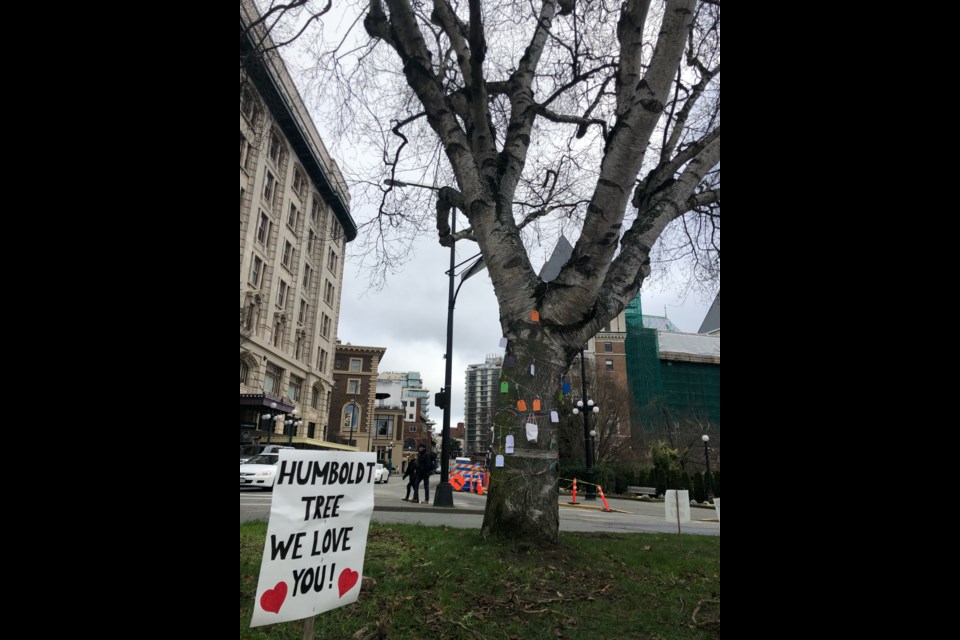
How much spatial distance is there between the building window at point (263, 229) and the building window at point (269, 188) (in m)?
1.25

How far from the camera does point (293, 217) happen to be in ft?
136

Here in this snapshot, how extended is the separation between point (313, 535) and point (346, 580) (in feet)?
1.20

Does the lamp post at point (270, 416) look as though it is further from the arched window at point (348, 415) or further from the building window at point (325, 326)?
the arched window at point (348, 415)

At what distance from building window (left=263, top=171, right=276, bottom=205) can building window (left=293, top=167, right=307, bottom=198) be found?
3.31 meters

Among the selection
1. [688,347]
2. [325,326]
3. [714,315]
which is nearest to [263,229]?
[325,326]

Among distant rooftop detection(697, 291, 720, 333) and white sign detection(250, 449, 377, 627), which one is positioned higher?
distant rooftop detection(697, 291, 720, 333)

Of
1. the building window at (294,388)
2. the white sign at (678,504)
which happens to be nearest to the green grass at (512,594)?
the white sign at (678,504)

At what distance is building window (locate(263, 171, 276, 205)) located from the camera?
36.6 meters

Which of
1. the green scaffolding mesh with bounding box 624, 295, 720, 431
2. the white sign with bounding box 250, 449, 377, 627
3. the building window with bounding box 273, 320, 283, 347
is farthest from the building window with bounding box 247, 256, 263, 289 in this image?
the white sign with bounding box 250, 449, 377, 627

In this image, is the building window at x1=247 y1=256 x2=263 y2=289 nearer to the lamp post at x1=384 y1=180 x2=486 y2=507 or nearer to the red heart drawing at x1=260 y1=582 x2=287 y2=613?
the lamp post at x1=384 y1=180 x2=486 y2=507
